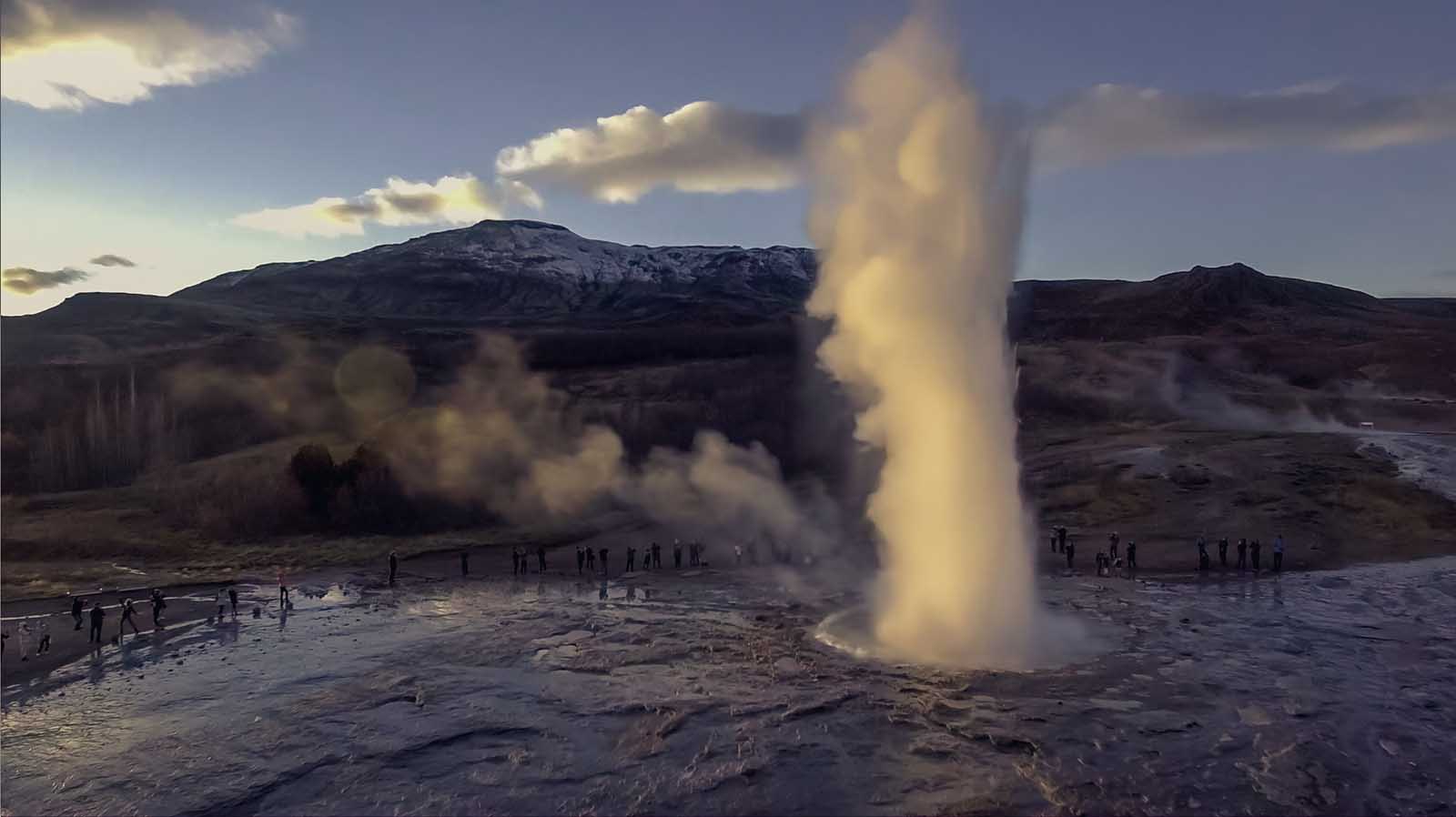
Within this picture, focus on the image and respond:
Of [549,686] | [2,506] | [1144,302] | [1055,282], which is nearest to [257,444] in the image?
[2,506]

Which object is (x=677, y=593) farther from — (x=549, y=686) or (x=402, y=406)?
(x=402, y=406)

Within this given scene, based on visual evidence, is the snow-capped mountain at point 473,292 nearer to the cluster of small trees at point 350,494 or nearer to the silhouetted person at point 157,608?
the cluster of small trees at point 350,494

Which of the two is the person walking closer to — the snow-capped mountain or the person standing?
the person standing

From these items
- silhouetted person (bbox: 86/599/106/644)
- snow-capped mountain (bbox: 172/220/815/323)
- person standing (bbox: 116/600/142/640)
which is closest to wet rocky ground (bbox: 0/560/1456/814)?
person standing (bbox: 116/600/142/640)

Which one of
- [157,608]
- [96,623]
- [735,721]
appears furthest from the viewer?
[157,608]

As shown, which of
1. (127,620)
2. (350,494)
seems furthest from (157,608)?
(350,494)

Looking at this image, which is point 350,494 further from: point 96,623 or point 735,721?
point 735,721

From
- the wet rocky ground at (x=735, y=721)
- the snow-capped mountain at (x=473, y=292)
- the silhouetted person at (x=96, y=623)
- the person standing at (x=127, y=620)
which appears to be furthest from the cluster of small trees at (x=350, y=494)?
the snow-capped mountain at (x=473, y=292)

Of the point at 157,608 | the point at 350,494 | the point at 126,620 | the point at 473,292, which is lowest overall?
the point at 126,620
